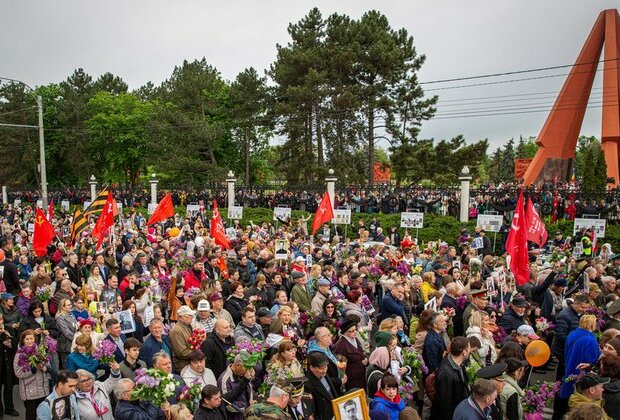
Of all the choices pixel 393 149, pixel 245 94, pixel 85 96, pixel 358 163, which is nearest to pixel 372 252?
pixel 393 149

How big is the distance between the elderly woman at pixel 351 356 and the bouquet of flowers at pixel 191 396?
77.1 inches

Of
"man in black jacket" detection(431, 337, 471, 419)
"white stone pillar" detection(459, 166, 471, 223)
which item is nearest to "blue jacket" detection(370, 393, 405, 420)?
"man in black jacket" detection(431, 337, 471, 419)

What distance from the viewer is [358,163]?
42.2 metres

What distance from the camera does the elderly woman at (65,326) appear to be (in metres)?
7.58

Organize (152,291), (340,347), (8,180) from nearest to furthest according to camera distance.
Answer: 1. (340,347)
2. (152,291)
3. (8,180)

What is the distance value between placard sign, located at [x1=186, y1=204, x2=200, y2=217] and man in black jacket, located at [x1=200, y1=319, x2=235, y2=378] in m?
19.8

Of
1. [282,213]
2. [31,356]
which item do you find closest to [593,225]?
[282,213]

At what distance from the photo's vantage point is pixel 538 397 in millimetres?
5246

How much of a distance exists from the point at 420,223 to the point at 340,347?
14.4m

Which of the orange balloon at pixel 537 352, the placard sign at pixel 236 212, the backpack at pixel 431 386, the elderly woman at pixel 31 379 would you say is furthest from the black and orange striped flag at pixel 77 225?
the orange balloon at pixel 537 352

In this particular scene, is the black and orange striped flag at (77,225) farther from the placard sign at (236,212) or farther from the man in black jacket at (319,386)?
the man in black jacket at (319,386)

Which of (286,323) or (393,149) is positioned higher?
(393,149)

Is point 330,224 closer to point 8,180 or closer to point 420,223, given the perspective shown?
point 420,223

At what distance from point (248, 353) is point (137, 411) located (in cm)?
112
